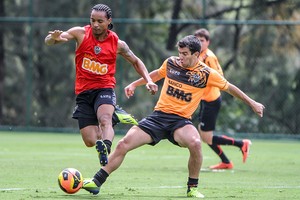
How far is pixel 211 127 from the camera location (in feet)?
47.5

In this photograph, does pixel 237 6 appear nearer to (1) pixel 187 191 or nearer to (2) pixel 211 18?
(2) pixel 211 18

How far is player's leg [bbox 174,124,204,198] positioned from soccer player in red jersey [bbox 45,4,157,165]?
0.90 m

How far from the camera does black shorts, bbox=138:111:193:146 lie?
10047 mm

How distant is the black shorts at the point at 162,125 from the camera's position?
1005cm

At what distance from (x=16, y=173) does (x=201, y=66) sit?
3510 mm

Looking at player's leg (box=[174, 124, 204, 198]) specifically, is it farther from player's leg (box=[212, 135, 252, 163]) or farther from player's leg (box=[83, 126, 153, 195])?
player's leg (box=[212, 135, 252, 163])

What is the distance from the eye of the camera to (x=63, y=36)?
10469mm

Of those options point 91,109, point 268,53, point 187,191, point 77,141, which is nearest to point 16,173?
point 91,109

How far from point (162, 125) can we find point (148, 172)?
3.12 metres

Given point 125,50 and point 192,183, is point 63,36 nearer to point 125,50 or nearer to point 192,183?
point 125,50

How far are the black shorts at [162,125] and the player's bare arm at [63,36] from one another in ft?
4.63

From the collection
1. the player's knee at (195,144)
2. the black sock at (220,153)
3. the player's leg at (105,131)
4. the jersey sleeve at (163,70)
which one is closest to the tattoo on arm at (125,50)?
the jersey sleeve at (163,70)

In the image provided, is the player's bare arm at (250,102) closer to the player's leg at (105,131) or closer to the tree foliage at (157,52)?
the player's leg at (105,131)

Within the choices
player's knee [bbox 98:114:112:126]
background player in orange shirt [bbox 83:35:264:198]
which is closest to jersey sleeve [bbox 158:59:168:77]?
background player in orange shirt [bbox 83:35:264:198]
